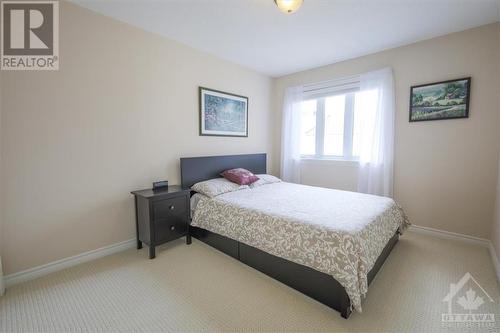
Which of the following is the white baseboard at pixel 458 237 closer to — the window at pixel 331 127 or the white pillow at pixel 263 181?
the window at pixel 331 127

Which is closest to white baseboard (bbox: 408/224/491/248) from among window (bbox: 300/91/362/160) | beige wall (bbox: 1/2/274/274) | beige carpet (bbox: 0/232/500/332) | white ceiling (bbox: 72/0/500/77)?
beige carpet (bbox: 0/232/500/332)

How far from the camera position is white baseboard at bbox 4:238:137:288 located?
75.7 inches

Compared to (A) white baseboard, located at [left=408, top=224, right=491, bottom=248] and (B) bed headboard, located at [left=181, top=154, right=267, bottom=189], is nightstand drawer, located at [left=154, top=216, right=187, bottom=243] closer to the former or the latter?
(B) bed headboard, located at [left=181, top=154, right=267, bottom=189]

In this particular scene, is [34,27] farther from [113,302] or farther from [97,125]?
[113,302]

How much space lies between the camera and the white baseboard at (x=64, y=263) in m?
1.92

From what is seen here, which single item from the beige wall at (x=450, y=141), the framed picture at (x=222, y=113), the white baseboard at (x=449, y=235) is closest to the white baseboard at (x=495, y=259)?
the white baseboard at (x=449, y=235)

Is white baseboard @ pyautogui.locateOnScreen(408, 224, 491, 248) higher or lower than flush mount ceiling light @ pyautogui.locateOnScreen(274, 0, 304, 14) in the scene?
lower

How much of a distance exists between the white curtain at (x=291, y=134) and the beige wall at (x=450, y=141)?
1.18 metres

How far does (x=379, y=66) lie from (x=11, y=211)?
4585mm

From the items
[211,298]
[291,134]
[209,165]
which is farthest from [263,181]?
[211,298]

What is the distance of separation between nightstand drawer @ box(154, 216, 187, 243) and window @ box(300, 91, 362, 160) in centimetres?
257

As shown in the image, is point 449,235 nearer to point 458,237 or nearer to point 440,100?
point 458,237

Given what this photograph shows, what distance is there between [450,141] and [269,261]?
8.94 feet

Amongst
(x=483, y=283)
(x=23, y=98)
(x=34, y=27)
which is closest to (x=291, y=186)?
(x=483, y=283)
